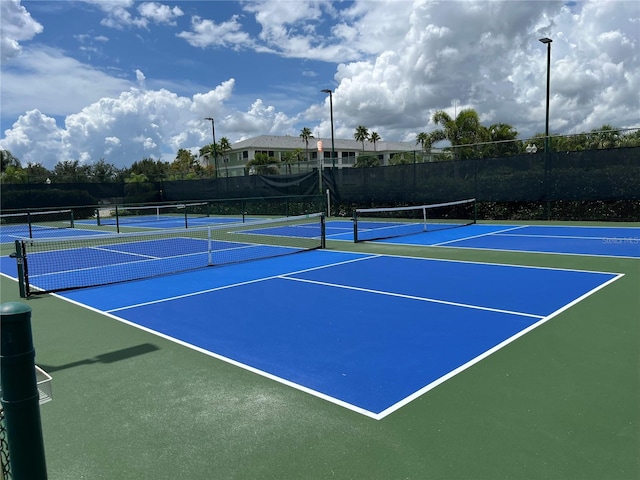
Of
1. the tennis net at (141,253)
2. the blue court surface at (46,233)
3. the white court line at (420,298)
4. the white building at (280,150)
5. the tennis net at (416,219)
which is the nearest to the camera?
the white court line at (420,298)

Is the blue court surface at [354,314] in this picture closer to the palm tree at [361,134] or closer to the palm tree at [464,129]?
the palm tree at [464,129]

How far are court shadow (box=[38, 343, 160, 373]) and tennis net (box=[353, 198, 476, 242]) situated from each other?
11259 mm

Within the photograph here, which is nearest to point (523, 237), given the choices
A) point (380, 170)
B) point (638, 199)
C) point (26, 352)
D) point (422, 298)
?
point (638, 199)

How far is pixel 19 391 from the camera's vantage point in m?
1.84

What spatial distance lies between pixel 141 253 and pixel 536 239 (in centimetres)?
1066

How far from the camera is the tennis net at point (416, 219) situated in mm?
17438

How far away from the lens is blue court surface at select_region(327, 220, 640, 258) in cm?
1162

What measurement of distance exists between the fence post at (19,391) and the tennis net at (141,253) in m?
6.37

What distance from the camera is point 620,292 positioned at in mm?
7195

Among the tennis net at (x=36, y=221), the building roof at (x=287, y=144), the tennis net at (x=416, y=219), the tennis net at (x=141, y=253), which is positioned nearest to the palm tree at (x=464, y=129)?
the tennis net at (x=416, y=219)

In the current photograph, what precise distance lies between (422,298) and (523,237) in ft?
27.1

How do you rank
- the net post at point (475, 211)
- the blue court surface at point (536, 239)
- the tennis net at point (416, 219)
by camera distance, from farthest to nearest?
1. the net post at point (475, 211)
2. the tennis net at point (416, 219)
3. the blue court surface at point (536, 239)

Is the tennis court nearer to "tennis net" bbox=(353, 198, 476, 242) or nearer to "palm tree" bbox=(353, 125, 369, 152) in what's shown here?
"tennis net" bbox=(353, 198, 476, 242)

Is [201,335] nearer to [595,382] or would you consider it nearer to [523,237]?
[595,382]
